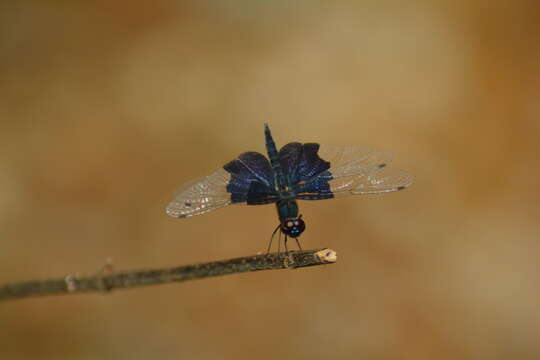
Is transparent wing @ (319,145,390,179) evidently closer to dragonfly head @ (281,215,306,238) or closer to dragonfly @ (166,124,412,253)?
dragonfly @ (166,124,412,253)

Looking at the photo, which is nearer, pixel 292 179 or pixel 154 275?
pixel 154 275

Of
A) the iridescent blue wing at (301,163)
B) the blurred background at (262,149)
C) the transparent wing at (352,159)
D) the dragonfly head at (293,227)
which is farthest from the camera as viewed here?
the blurred background at (262,149)

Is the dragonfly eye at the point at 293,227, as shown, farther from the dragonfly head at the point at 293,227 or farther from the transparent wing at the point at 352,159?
the transparent wing at the point at 352,159

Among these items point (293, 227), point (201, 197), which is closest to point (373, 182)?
point (293, 227)

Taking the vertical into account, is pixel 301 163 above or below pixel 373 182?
above

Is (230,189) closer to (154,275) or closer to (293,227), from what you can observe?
(293,227)

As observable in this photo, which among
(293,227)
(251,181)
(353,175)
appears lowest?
(293,227)

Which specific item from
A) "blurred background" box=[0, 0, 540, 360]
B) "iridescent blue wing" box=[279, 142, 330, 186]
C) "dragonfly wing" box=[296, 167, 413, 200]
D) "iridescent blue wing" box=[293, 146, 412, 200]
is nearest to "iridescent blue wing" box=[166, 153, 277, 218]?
"iridescent blue wing" box=[279, 142, 330, 186]

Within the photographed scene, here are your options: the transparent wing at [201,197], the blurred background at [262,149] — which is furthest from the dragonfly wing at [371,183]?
the blurred background at [262,149]
